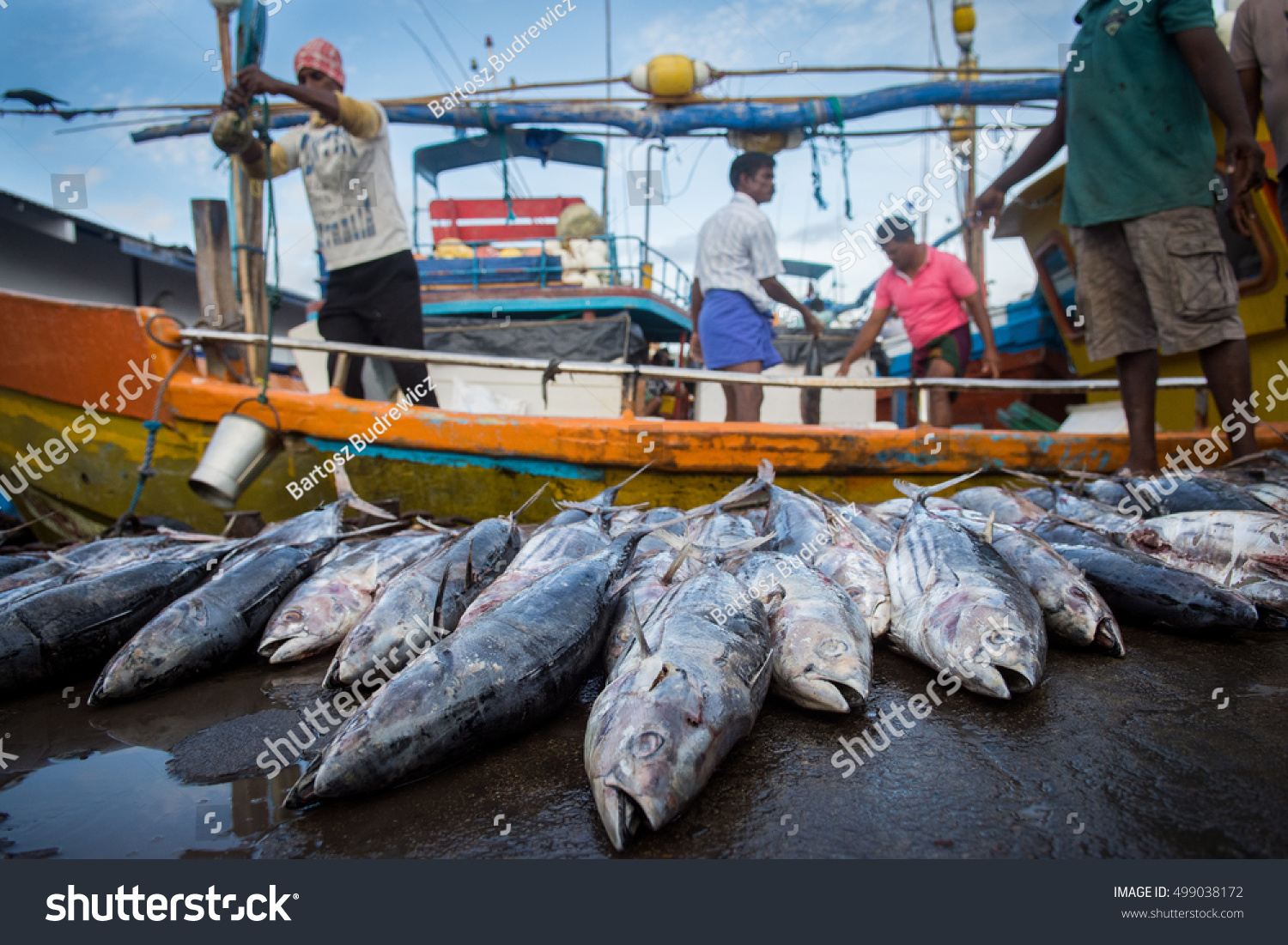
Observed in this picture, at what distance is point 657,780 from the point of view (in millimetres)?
1242

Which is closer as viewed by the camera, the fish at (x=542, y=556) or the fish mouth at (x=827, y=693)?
the fish mouth at (x=827, y=693)

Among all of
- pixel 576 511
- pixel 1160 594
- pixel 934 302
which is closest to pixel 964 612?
pixel 1160 594

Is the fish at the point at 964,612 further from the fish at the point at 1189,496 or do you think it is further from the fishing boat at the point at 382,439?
the fishing boat at the point at 382,439

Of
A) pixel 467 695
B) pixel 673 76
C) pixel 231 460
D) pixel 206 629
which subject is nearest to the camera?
pixel 467 695

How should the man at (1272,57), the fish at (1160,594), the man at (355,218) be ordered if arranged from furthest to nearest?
the man at (355,218)
the man at (1272,57)
the fish at (1160,594)

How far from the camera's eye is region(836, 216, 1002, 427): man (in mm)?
6051

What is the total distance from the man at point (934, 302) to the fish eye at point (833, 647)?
15.6ft

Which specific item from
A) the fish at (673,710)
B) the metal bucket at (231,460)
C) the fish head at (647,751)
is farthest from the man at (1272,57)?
the metal bucket at (231,460)

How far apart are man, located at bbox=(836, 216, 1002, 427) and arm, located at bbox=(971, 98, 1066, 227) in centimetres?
175

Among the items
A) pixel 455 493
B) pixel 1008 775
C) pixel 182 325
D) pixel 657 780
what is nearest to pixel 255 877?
pixel 657 780

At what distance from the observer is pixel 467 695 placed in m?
1.54

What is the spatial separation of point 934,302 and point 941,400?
4.17 feet

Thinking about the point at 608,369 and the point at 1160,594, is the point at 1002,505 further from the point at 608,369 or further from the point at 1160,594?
the point at 608,369

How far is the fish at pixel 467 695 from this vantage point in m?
1.41
